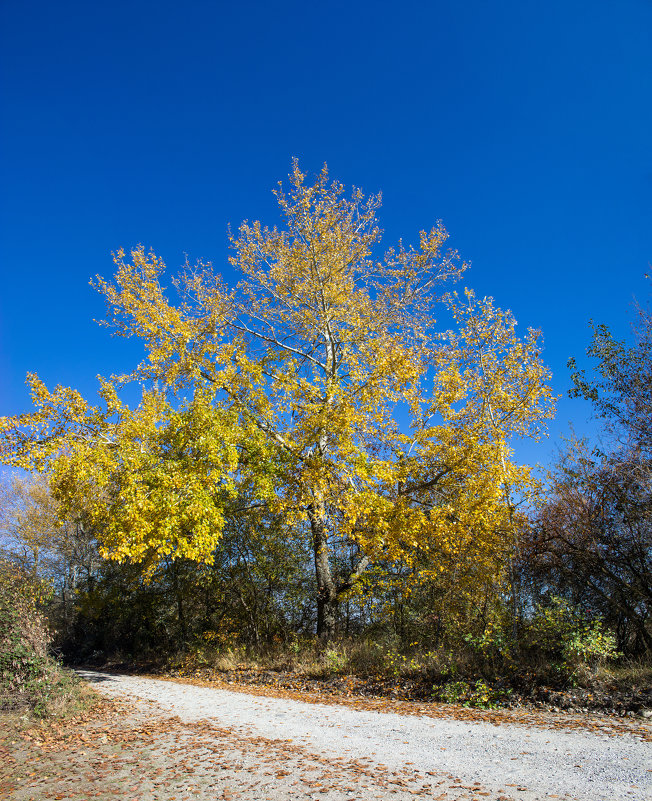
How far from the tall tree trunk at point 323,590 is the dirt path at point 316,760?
456cm

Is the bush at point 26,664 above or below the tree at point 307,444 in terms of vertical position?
below

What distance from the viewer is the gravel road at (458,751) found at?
4.33m

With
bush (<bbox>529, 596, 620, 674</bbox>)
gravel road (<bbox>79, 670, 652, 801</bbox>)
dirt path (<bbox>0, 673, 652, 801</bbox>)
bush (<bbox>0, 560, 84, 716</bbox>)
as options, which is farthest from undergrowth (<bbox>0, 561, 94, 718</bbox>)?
bush (<bbox>529, 596, 620, 674</bbox>)

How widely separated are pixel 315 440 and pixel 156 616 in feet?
35.1

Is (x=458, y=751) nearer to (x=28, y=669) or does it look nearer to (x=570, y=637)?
(x=570, y=637)

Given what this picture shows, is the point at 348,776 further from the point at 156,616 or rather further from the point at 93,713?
the point at 156,616

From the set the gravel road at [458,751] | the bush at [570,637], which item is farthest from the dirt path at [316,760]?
the bush at [570,637]

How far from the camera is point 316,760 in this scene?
539 centimetres

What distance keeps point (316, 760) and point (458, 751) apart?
5.21 feet

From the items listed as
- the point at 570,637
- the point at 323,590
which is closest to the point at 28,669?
the point at 323,590

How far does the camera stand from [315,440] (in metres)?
10.6

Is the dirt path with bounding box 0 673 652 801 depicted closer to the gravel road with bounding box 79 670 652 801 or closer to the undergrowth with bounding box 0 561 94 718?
the gravel road with bounding box 79 670 652 801

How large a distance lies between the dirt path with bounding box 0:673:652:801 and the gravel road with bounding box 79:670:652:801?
2cm

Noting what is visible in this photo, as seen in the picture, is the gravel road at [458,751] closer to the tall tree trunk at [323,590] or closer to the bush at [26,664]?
the bush at [26,664]
